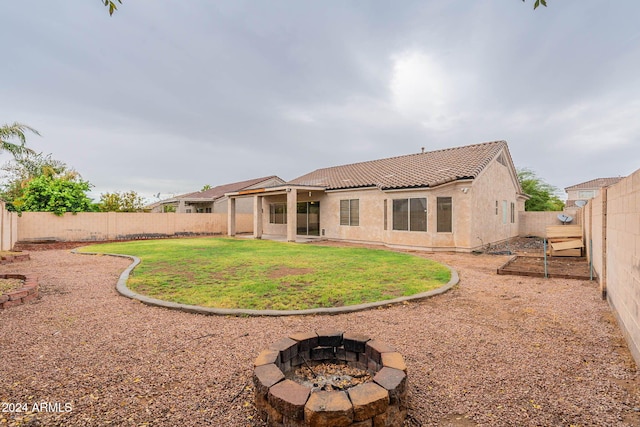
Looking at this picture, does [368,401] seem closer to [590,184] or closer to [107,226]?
[107,226]

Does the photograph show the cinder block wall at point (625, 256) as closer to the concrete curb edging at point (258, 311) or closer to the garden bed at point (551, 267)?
the garden bed at point (551, 267)

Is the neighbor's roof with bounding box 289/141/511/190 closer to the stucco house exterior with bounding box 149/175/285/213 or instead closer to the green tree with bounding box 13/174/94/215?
the stucco house exterior with bounding box 149/175/285/213

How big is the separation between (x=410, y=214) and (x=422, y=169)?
3.62 metres

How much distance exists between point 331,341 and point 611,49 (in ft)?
37.4

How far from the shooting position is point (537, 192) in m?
31.8

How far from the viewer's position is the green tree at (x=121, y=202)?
22.6 meters

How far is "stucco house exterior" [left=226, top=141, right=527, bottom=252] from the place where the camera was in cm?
1388

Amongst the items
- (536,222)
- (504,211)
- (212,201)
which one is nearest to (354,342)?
(504,211)

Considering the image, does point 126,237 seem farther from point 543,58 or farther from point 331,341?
point 543,58

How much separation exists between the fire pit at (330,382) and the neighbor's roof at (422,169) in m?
11.7

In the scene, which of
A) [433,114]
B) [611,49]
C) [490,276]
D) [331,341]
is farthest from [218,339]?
[433,114]

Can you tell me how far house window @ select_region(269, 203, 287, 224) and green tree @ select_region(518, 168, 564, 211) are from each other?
80.2 feet

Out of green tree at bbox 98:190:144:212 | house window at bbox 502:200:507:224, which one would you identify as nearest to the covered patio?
green tree at bbox 98:190:144:212

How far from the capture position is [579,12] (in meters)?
3.43
